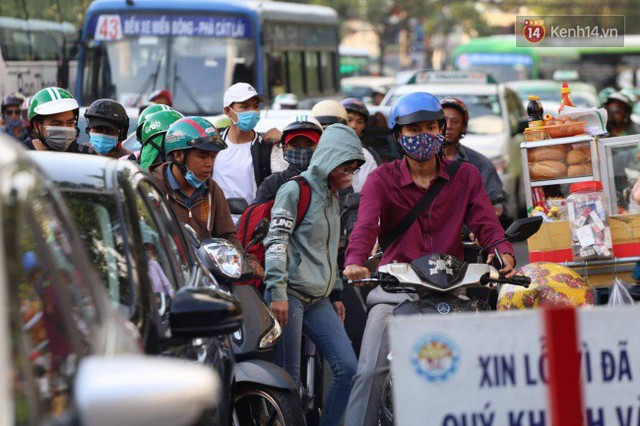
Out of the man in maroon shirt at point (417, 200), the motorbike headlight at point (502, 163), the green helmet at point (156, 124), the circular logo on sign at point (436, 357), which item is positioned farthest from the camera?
the motorbike headlight at point (502, 163)

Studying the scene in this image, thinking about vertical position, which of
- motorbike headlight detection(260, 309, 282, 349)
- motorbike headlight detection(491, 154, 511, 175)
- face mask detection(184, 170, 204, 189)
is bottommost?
motorbike headlight detection(491, 154, 511, 175)

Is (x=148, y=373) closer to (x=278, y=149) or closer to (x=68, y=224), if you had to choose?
(x=68, y=224)

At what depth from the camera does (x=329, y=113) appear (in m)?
10.7

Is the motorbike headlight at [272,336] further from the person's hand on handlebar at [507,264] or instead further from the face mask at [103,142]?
the face mask at [103,142]

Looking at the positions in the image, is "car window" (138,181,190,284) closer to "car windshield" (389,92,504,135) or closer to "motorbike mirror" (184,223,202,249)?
"motorbike mirror" (184,223,202,249)

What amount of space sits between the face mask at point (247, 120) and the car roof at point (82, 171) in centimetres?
435

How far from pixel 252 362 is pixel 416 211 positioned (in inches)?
40.5

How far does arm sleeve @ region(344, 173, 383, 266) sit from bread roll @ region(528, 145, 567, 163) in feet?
7.12

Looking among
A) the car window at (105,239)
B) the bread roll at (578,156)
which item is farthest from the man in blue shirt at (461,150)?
the car window at (105,239)

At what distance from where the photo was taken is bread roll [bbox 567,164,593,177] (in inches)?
345

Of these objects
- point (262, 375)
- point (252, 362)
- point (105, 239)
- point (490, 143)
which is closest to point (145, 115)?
point (252, 362)

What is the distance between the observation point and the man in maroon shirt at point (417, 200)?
6.86m

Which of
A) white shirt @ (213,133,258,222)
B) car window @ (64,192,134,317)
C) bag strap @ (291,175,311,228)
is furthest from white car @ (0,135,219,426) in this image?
white shirt @ (213,133,258,222)

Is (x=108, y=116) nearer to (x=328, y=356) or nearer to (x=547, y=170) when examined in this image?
(x=328, y=356)
